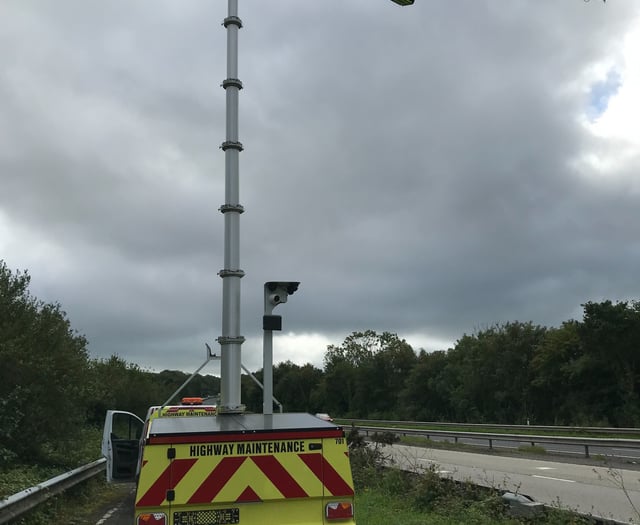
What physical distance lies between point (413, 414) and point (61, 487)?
6999 centimetres

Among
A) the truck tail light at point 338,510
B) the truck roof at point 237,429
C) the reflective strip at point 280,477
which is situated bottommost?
the truck tail light at point 338,510

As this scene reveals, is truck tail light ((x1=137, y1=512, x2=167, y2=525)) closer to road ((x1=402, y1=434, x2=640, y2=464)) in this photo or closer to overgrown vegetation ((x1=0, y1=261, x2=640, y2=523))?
overgrown vegetation ((x1=0, y1=261, x2=640, y2=523))

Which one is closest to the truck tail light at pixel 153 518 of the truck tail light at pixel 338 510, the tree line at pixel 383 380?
the truck tail light at pixel 338 510

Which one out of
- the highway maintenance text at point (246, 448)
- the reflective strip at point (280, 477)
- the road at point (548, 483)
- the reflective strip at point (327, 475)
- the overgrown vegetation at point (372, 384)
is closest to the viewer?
the highway maintenance text at point (246, 448)

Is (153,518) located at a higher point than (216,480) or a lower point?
lower

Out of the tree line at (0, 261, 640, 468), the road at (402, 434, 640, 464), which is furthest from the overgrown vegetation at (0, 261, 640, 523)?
the road at (402, 434, 640, 464)

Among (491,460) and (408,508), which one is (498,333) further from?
(408,508)

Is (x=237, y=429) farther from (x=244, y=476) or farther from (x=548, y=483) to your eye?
(x=548, y=483)

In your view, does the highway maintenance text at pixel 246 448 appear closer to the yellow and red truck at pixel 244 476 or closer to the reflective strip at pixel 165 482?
the yellow and red truck at pixel 244 476

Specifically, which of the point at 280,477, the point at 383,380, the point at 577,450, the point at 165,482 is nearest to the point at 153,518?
the point at 165,482

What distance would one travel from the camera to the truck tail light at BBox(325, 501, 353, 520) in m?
5.52

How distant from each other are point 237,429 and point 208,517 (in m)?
0.76

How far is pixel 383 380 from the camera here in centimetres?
9288

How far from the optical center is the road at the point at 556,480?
40.2ft
